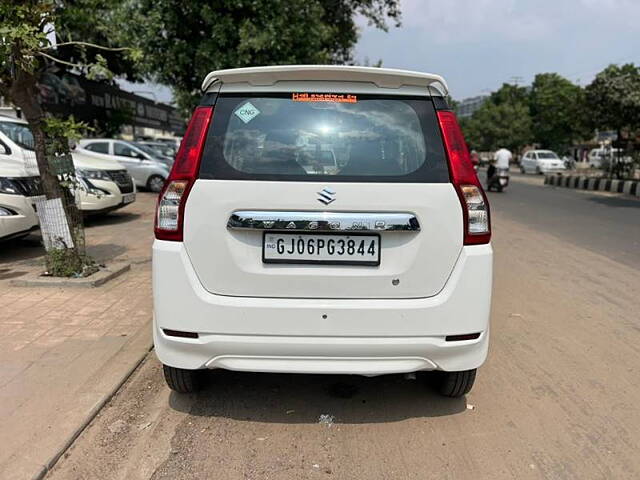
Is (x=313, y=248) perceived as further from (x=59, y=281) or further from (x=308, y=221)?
(x=59, y=281)

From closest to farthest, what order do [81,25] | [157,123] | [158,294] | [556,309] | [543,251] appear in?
[158,294], [556,309], [81,25], [543,251], [157,123]

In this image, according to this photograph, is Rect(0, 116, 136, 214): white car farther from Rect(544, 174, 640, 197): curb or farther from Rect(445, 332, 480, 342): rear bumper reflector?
Rect(544, 174, 640, 197): curb

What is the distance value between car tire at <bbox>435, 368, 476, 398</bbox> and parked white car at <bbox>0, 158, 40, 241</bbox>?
5.50 meters

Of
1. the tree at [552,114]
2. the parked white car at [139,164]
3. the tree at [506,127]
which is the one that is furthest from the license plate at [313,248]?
the tree at [506,127]

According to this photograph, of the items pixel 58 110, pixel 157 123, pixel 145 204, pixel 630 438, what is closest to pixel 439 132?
pixel 630 438

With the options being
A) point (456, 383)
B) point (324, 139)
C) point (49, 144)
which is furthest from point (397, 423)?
point (49, 144)

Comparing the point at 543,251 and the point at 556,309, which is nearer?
the point at 556,309

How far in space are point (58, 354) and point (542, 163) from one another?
117 feet

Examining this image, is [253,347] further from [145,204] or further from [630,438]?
[145,204]

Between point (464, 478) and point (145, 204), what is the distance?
12.1m

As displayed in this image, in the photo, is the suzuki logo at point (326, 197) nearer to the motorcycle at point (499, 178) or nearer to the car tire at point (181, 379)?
the car tire at point (181, 379)

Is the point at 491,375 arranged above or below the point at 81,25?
below

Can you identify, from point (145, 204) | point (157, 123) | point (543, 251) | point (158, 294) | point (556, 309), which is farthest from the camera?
point (157, 123)

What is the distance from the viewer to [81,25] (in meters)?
6.23
